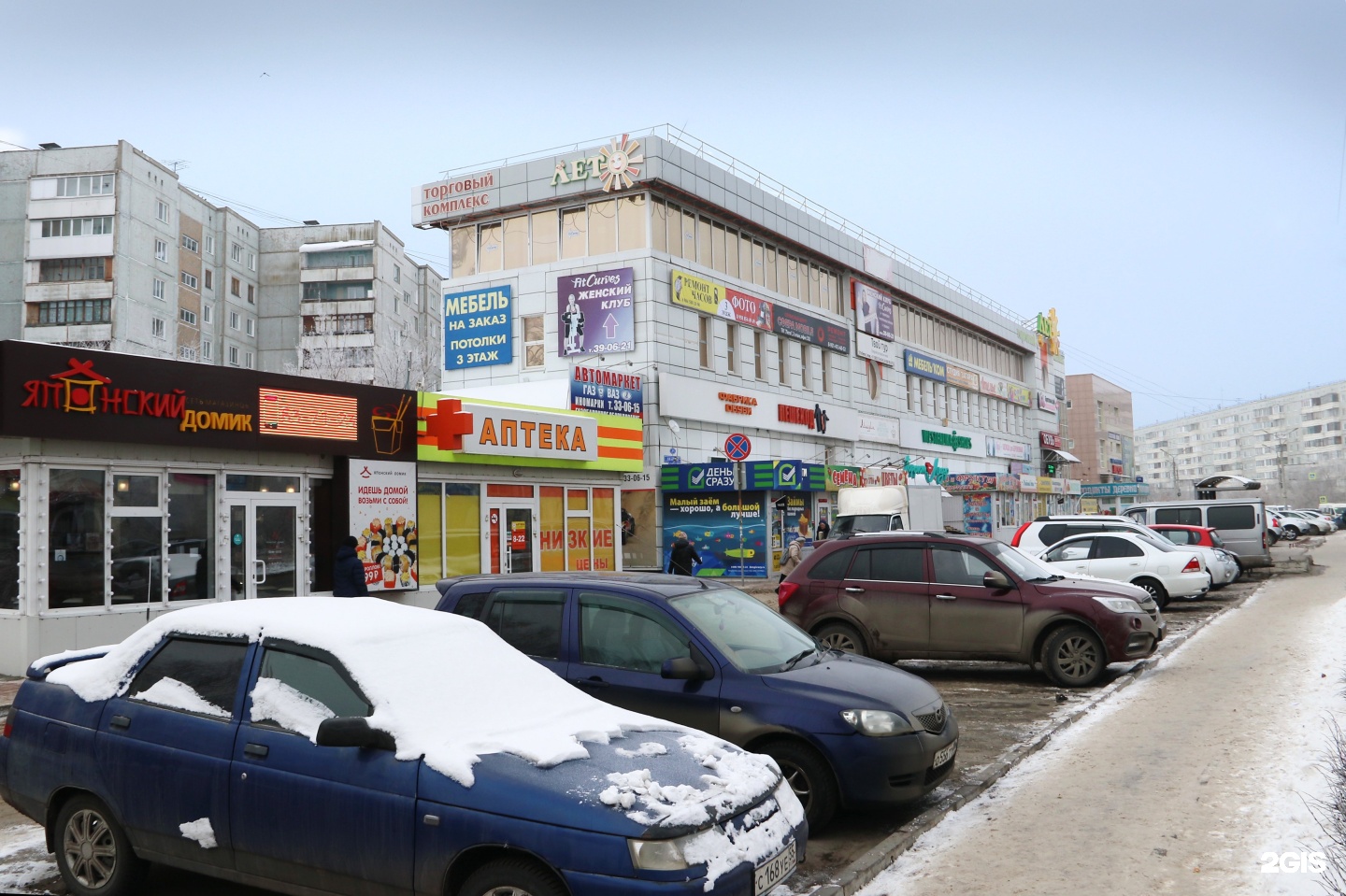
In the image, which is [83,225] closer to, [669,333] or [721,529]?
[669,333]

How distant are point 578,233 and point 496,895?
30687 mm

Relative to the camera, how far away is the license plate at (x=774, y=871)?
172 inches

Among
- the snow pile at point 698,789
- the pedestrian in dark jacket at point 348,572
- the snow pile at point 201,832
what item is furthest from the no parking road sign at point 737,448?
the snow pile at point 201,832

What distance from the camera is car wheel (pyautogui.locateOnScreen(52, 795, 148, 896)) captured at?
5.15 m

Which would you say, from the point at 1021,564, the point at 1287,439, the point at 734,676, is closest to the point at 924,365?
the point at 1021,564

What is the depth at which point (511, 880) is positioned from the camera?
4137 millimetres

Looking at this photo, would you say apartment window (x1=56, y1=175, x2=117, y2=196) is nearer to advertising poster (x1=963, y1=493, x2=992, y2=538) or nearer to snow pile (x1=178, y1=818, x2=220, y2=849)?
advertising poster (x1=963, y1=493, x2=992, y2=538)

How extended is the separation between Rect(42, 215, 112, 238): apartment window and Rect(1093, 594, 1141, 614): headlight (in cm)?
6199

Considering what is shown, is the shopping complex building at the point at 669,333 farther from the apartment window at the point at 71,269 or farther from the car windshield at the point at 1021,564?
the apartment window at the point at 71,269

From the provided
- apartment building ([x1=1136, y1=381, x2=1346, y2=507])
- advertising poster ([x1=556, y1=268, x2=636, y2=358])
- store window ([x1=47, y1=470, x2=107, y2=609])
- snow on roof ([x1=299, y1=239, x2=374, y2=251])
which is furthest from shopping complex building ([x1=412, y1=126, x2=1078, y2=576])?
apartment building ([x1=1136, y1=381, x2=1346, y2=507])

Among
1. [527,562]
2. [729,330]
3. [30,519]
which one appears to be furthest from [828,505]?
[30,519]

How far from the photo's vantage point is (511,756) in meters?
4.42

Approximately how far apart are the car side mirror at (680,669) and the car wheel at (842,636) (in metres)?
5.81

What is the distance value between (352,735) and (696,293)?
29791mm
